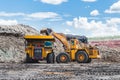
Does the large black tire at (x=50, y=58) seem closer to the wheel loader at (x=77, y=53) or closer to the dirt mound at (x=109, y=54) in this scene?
the wheel loader at (x=77, y=53)

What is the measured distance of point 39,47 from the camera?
1152 inches

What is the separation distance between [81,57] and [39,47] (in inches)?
147

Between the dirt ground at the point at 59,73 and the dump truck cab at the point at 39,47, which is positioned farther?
the dump truck cab at the point at 39,47

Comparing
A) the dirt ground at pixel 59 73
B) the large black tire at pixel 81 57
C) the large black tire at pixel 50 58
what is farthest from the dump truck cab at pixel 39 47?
the dirt ground at pixel 59 73

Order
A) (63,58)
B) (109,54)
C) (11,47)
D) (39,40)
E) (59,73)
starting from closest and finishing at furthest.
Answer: (59,73)
(63,58)
(39,40)
(11,47)
(109,54)

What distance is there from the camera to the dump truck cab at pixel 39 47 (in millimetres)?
29203

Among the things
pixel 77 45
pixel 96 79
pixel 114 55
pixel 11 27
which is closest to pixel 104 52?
pixel 114 55

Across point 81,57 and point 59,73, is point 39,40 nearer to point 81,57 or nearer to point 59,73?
point 81,57

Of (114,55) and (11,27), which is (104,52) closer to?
(114,55)

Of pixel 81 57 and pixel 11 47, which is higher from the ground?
pixel 11 47

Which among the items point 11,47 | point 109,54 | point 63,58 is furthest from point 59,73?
point 109,54

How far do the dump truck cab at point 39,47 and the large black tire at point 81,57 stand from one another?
2.16 meters

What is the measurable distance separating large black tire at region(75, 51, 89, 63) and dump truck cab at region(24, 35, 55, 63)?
216 cm

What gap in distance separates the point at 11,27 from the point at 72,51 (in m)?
15.2
